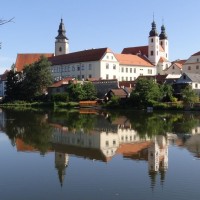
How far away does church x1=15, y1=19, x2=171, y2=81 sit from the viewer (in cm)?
7244

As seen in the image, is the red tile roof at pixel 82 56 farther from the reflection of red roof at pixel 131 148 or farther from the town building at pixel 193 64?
the reflection of red roof at pixel 131 148

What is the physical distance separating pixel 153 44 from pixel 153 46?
0.43m

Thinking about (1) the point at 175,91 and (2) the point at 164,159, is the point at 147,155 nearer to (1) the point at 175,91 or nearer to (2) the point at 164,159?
(2) the point at 164,159

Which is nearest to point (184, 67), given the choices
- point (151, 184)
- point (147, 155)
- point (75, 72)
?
point (75, 72)

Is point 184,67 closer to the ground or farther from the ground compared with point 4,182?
farther from the ground

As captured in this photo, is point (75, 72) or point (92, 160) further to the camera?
point (75, 72)

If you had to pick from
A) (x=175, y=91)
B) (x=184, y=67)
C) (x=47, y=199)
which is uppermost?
(x=184, y=67)

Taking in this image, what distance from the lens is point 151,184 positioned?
35.7ft

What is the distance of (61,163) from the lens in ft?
45.6

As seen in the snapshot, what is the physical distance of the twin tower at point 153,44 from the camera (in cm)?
8125

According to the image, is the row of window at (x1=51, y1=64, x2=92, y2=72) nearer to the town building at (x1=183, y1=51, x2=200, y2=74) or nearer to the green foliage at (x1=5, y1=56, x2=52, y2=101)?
the green foliage at (x1=5, y1=56, x2=52, y2=101)

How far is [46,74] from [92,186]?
5335cm

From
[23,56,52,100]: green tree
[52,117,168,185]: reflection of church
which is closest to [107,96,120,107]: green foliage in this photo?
[23,56,52,100]: green tree

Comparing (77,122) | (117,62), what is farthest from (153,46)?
(77,122)
